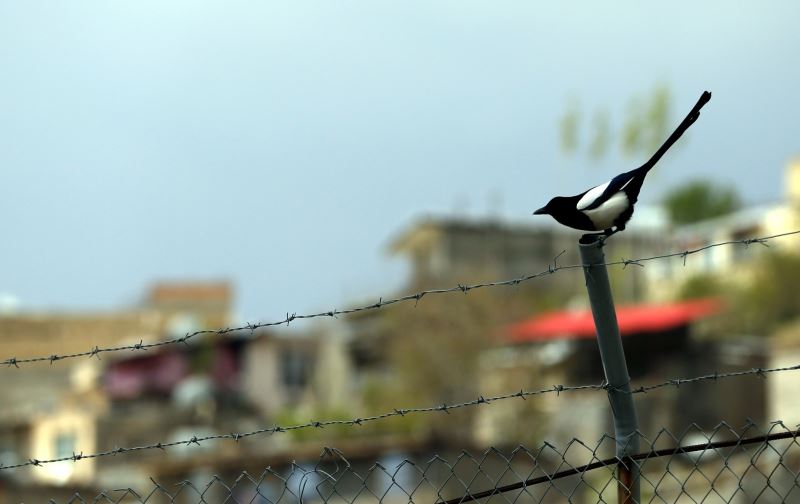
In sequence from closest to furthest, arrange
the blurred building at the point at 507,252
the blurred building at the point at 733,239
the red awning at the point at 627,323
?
the red awning at the point at 627,323, the blurred building at the point at 733,239, the blurred building at the point at 507,252

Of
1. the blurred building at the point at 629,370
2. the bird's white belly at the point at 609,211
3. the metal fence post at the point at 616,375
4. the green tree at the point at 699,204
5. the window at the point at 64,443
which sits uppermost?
the bird's white belly at the point at 609,211

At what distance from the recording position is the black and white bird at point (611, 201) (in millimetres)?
3568

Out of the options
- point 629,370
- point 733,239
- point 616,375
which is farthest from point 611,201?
point 733,239

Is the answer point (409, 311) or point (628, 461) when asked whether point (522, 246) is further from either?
point (628, 461)

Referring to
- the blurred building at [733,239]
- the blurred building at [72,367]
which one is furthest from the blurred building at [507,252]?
the blurred building at [72,367]

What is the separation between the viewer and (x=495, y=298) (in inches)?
1591

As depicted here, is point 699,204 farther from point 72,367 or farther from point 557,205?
point 557,205

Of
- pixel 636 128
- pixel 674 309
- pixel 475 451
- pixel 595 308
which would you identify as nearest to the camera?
pixel 595 308

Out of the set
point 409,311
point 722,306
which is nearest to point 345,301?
point 409,311

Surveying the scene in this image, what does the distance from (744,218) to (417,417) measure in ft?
59.9

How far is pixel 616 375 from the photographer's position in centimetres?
355

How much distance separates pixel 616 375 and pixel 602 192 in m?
0.49

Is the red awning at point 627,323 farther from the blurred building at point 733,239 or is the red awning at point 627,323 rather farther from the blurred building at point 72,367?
the blurred building at point 72,367

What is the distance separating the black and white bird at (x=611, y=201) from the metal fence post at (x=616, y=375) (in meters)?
0.07
